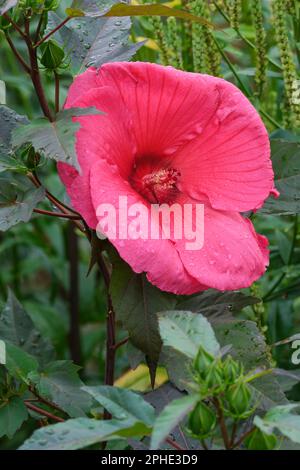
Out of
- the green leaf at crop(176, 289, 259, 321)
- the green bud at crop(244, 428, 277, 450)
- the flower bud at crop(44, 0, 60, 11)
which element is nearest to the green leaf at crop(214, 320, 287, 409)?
the green leaf at crop(176, 289, 259, 321)

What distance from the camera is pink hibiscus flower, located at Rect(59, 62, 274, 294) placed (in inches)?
32.1

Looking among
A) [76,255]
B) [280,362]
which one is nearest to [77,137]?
[280,362]

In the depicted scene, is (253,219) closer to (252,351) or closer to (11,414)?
(252,351)

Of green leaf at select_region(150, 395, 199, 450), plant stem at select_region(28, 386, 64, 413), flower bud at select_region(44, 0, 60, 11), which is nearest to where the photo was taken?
green leaf at select_region(150, 395, 199, 450)

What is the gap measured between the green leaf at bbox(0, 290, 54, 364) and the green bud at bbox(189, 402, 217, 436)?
0.38 meters

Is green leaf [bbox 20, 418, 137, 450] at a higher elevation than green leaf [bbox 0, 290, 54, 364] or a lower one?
higher

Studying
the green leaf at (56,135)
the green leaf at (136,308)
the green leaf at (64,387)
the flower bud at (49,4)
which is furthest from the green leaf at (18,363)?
the flower bud at (49,4)

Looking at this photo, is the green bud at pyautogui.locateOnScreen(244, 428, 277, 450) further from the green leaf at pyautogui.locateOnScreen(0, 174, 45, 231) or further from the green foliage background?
the green leaf at pyautogui.locateOnScreen(0, 174, 45, 231)

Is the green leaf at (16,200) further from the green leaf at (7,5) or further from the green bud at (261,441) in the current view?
the green bud at (261,441)

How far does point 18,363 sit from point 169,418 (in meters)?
0.34

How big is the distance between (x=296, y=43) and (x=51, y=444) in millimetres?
705

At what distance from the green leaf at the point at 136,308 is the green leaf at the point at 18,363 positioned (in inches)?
5.1

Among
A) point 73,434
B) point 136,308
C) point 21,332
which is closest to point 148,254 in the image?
point 136,308

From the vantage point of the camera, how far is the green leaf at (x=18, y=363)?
91cm
